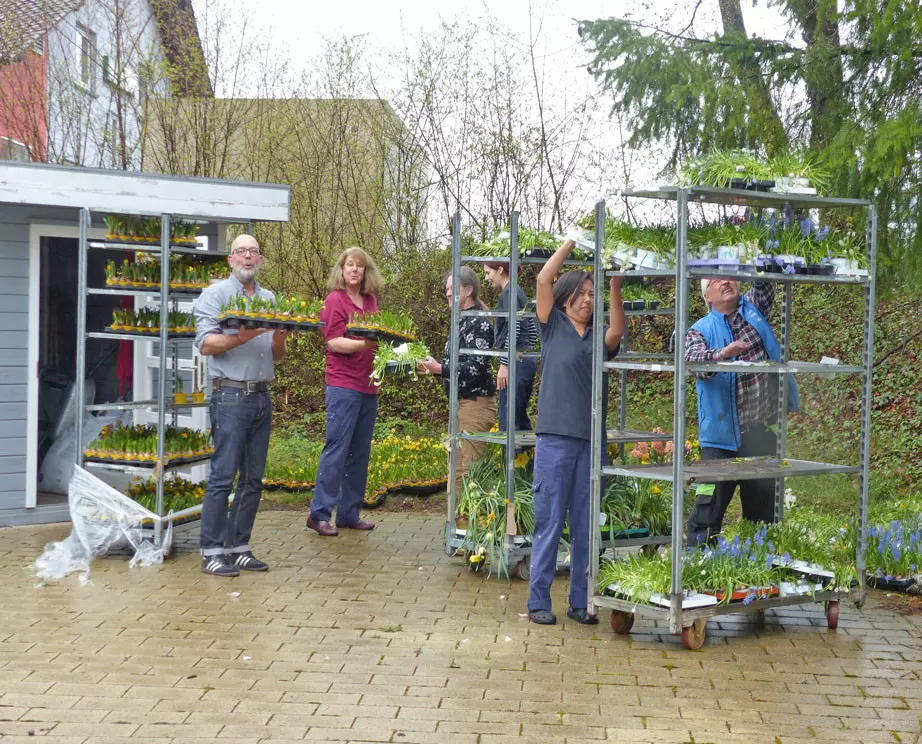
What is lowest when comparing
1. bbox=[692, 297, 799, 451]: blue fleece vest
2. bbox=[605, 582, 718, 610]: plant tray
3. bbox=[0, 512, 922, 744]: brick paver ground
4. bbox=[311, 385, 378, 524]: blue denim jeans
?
bbox=[0, 512, 922, 744]: brick paver ground

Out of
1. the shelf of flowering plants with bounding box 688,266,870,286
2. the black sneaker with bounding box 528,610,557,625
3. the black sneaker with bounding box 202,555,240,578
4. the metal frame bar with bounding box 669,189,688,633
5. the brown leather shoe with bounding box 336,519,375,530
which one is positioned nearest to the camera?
the metal frame bar with bounding box 669,189,688,633

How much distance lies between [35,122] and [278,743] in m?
14.7

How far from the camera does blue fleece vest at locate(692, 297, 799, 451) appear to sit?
6477mm

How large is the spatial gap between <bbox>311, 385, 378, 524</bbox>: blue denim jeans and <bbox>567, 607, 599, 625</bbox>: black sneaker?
2.70 meters

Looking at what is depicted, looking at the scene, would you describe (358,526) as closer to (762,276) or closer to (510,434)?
(510,434)

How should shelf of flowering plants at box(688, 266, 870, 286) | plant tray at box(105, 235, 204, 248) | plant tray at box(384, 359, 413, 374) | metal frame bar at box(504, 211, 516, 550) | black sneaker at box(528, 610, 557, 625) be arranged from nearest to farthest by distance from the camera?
shelf of flowering plants at box(688, 266, 870, 286) → black sneaker at box(528, 610, 557, 625) → metal frame bar at box(504, 211, 516, 550) → plant tray at box(384, 359, 413, 374) → plant tray at box(105, 235, 204, 248)

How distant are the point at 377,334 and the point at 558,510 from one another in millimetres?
2396

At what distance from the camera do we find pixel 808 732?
4.43 meters

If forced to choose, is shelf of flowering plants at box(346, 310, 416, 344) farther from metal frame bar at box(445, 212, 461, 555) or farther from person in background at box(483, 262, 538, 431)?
person in background at box(483, 262, 538, 431)

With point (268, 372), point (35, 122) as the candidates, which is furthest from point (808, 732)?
point (35, 122)

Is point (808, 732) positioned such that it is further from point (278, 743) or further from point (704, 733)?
point (278, 743)

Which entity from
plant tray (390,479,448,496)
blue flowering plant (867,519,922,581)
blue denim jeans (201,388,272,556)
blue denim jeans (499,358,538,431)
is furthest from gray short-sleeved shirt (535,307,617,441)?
plant tray (390,479,448,496)

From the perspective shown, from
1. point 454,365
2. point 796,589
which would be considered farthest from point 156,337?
point 796,589

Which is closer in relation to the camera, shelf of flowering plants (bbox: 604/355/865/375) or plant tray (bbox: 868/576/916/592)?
shelf of flowering plants (bbox: 604/355/865/375)
